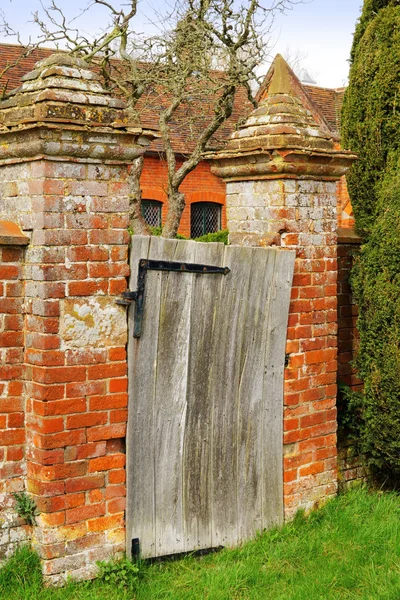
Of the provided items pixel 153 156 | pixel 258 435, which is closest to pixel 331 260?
pixel 258 435

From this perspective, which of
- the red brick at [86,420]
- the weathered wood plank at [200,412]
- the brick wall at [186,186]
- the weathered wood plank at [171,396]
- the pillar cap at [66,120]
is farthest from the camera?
the brick wall at [186,186]

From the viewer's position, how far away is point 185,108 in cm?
1839

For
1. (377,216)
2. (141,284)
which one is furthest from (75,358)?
(377,216)

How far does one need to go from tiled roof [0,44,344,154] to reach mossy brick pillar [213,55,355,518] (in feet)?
32.4

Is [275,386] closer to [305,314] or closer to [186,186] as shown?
[305,314]

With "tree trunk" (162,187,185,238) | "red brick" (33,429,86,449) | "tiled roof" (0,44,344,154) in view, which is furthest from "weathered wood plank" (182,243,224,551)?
"tiled roof" (0,44,344,154)

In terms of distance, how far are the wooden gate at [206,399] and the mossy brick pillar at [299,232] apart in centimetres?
15

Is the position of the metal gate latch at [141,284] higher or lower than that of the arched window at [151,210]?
lower

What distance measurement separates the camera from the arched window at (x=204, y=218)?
2048 centimetres

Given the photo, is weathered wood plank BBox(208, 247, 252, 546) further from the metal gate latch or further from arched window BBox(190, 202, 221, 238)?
arched window BBox(190, 202, 221, 238)

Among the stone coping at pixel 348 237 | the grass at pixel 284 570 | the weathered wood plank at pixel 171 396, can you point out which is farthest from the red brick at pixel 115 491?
the stone coping at pixel 348 237

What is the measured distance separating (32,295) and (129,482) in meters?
1.16

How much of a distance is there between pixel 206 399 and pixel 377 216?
6.37 feet

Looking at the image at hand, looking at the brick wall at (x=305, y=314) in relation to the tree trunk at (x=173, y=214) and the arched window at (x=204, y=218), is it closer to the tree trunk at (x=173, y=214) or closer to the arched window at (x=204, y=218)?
the tree trunk at (x=173, y=214)
